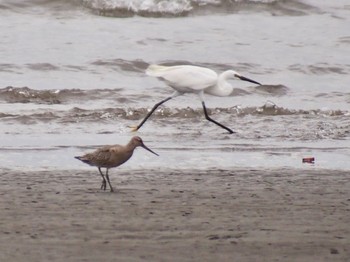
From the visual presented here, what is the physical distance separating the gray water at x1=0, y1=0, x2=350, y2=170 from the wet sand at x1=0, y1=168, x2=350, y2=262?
31.6 inches

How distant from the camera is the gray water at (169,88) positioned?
32.5 feet

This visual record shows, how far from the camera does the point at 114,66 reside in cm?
1591

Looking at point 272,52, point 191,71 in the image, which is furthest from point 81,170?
point 272,52

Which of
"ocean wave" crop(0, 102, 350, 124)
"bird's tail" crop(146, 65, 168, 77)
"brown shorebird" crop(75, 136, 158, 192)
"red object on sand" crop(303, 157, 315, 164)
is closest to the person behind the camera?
"brown shorebird" crop(75, 136, 158, 192)

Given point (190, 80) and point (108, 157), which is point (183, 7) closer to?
point (190, 80)

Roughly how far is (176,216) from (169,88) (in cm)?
847

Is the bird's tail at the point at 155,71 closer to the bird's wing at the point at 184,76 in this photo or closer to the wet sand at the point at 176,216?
the bird's wing at the point at 184,76

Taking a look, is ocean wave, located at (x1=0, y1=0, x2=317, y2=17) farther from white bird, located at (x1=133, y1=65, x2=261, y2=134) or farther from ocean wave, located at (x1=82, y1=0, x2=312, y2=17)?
white bird, located at (x1=133, y1=65, x2=261, y2=134)

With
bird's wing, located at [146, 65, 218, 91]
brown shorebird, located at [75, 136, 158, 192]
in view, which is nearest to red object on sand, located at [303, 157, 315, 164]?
brown shorebird, located at [75, 136, 158, 192]

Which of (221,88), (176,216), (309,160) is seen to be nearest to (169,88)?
(221,88)

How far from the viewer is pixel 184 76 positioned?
12219 millimetres

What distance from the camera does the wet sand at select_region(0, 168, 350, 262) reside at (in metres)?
5.53

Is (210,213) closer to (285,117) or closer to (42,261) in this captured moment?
(42,261)

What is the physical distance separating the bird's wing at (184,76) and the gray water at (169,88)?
0.42 meters
